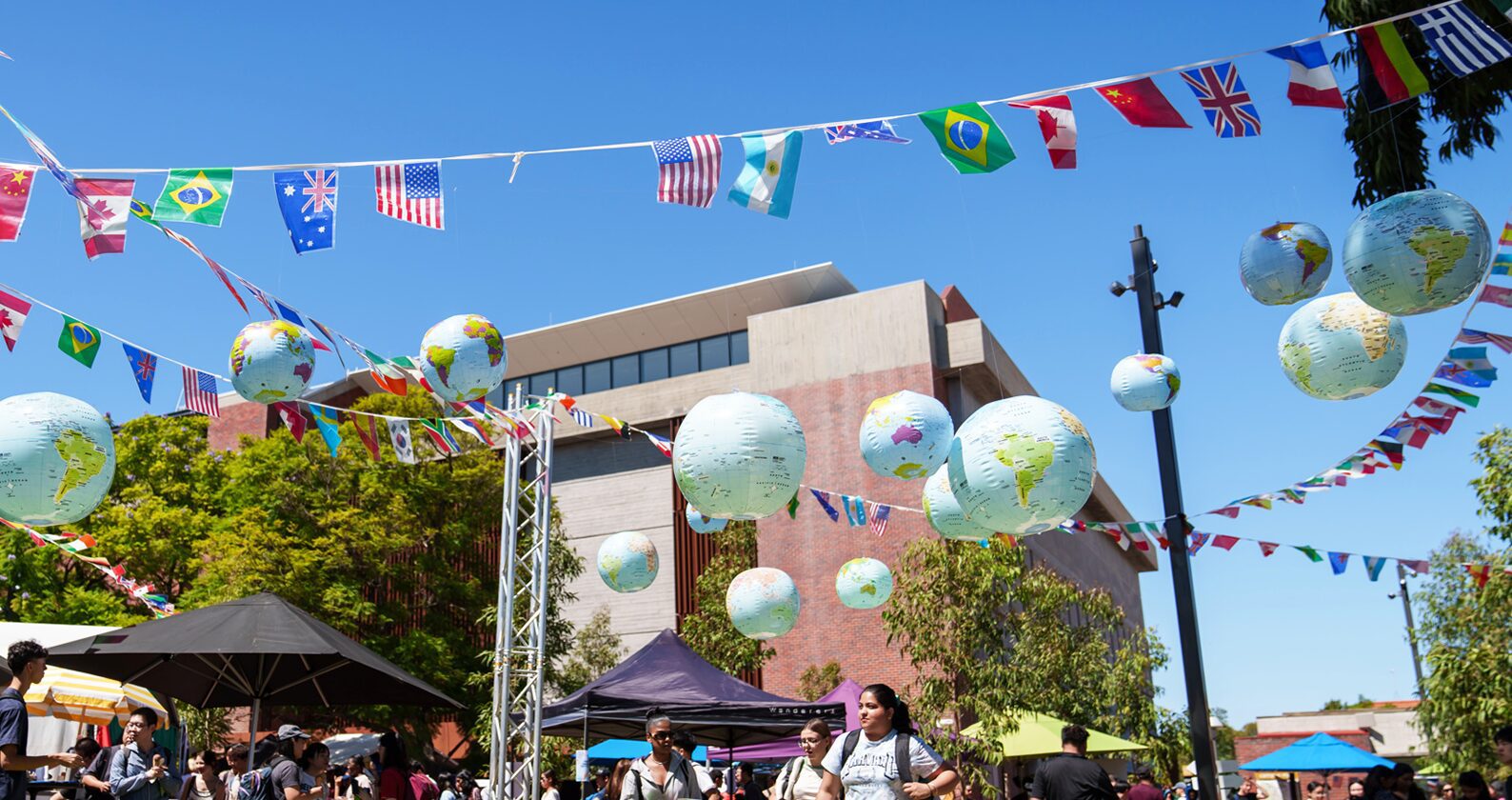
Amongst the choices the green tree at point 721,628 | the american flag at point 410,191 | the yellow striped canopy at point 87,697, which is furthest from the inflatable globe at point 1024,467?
the green tree at point 721,628

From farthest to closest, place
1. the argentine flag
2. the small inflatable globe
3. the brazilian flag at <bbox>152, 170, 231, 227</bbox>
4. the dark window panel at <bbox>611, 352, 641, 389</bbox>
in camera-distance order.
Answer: the dark window panel at <bbox>611, 352, 641, 389</bbox>
the small inflatable globe
the brazilian flag at <bbox>152, 170, 231, 227</bbox>
the argentine flag

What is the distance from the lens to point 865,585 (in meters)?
13.9

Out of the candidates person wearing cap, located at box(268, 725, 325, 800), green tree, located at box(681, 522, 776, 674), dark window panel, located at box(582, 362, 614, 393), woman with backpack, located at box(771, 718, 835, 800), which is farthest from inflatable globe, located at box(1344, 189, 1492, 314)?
dark window panel, located at box(582, 362, 614, 393)

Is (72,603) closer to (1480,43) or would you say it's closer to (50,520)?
(50,520)

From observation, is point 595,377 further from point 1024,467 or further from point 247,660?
point 1024,467

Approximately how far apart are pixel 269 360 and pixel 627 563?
5335 mm

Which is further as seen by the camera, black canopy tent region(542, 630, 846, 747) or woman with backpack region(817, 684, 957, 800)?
black canopy tent region(542, 630, 846, 747)

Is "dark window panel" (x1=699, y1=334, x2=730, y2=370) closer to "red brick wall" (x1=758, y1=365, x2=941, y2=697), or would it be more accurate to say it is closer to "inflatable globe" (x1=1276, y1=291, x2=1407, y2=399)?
"red brick wall" (x1=758, y1=365, x2=941, y2=697)

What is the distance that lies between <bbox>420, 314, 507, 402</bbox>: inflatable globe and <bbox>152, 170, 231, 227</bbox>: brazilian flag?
309 cm

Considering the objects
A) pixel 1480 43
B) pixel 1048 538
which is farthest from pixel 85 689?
pixel 1048 538

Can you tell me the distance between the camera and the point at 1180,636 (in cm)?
962

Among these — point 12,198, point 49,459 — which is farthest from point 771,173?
point 49,459

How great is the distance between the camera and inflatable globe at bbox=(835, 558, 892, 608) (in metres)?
13.9

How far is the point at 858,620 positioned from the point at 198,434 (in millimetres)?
18353
